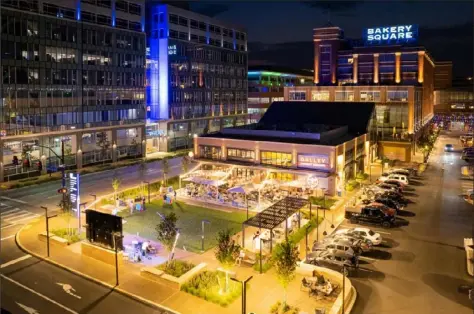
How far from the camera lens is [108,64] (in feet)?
249

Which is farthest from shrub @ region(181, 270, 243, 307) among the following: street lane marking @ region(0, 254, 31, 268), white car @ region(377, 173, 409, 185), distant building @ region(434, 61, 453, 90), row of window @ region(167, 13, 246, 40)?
distant building @ region(434, 61, 453, 90)

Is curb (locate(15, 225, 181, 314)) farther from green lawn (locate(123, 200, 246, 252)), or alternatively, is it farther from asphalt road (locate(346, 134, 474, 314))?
asphalt road (locate(346, 134, 474, 314))

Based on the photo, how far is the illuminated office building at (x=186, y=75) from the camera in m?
91.2

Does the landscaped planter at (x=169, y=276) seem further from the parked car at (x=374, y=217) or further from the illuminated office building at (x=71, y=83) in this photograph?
the illuminated office building at (x=71, y=83)

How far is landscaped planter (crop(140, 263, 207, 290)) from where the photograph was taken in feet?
92.6

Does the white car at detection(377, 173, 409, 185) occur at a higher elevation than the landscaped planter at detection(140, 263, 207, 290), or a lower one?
higher

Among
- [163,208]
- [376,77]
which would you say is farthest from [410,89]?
[163,208]

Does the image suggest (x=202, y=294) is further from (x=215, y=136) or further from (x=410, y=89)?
(x=410, y=89)

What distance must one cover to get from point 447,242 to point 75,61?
57.6 metres

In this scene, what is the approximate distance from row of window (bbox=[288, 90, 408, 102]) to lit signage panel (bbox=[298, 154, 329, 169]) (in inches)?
1644

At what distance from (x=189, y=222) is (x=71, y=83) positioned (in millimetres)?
37949

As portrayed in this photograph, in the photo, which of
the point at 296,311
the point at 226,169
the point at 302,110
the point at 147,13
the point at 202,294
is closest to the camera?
the point at 296,311

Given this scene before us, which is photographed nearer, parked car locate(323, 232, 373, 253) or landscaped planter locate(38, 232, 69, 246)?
parked car locate(323, 232, 373, 253)

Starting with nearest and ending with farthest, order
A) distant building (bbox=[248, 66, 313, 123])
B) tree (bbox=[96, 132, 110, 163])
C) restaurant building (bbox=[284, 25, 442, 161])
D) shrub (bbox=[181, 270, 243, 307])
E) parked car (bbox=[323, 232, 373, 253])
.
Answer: shrub (bbox=[181, 270, 243, 307]) < parked car (bbox=[323, 232, 373, 253]) < tree (bbox=[96, 132, 110, 163]) < restaurant building (bbox=[284, 25, 442, 161]) < distant building (bbox=[248, 66, 313, 123])
